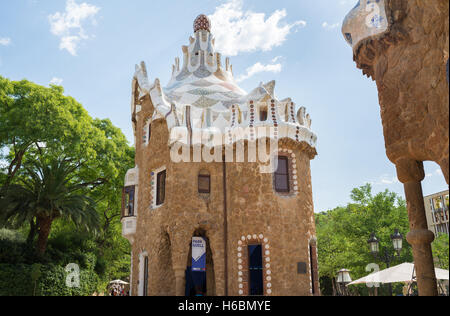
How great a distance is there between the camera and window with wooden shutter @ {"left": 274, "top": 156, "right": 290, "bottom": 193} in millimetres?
14398

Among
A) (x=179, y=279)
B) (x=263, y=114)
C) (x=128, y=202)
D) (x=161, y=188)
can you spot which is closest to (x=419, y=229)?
(x=179, y=279)

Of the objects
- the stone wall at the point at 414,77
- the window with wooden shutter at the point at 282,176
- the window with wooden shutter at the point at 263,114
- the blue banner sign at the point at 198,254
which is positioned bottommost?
the blue banner sign at the point at 198,254

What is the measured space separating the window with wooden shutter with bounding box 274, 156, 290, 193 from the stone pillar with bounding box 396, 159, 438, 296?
25.1 feet

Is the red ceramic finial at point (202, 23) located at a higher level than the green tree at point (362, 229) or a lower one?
higher

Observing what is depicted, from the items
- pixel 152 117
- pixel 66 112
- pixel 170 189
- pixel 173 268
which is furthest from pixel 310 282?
pixel 66 112

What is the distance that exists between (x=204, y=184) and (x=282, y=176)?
106 inches

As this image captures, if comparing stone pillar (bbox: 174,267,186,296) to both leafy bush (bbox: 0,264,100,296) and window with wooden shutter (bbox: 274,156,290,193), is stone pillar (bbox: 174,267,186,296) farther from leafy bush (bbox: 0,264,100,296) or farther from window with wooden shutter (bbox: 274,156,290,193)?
leafy bush (bbox: 0,264,100,296)

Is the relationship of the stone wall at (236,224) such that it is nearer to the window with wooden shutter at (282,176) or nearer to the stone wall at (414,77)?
the window with wooden shutter at (282,176)

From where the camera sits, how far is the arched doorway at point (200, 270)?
13961mm

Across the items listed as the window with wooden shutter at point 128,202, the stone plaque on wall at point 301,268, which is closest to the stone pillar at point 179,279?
the stone plaque on wall at point 301,268

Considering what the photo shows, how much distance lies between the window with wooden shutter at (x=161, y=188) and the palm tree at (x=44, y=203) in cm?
531

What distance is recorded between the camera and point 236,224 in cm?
1373

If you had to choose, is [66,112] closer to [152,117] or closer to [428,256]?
[152,117]

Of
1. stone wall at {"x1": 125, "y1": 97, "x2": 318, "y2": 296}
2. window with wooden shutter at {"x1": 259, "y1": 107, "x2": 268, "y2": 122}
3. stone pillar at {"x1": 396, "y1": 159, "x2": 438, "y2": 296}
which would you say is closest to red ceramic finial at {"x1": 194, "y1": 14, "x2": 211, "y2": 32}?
window with wooden shutter at {"x1": 259, "y1": 107, "x2": 268, "y2": 122}
